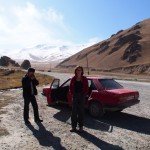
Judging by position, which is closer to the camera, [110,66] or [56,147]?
[56,147]

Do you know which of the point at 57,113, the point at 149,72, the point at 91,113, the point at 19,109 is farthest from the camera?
the point at 149,72

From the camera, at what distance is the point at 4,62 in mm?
135375

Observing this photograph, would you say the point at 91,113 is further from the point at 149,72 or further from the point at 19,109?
the point at 149,72

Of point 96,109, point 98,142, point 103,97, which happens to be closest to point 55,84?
point 96,109

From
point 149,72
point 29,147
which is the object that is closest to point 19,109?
point 29,147

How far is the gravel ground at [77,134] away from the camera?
27.8ft

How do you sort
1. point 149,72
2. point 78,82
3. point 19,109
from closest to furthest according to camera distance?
point 78,82, point 19,109, point 149,72

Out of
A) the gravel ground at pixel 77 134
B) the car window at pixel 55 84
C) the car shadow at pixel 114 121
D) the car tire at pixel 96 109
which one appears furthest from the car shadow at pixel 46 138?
the car window at pixel 55 84

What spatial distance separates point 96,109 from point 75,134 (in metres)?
2.67

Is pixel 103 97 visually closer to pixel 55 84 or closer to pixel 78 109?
pixel 78 109

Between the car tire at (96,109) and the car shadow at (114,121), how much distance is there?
0.59ft

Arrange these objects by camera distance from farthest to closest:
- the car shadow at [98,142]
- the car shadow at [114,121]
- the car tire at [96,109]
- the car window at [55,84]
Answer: the car window at [55,84], the car tire at [96,109], the car shadow at [114,121], the car shadow at [98,142]

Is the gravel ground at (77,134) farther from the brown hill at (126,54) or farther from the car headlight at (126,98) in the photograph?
the brown hill at (126,54)

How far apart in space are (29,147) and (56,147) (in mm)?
687
